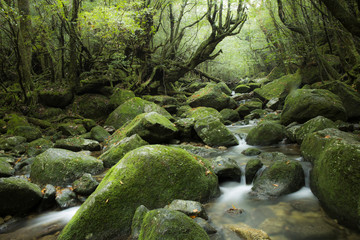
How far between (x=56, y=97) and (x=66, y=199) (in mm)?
9674

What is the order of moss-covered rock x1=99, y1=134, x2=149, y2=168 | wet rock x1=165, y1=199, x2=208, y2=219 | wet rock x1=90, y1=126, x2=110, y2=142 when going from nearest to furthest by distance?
wet rock x1=165, y1=199, x2=208, y2=219 → moss-covered rock x1=99, y1=134, x2=149, y2=168 → wet rock x1=90, y1=126, x2=110, y2=142

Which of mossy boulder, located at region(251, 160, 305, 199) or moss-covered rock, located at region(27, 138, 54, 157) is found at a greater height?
moss-covered rock, located at region(27, 138, 54, 157)

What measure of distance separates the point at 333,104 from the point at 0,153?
11.5m

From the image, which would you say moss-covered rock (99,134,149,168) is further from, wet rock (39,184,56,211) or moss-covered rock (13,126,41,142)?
moss-covered rock (13,126,41,142)

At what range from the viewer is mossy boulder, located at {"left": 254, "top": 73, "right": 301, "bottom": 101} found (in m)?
14.6

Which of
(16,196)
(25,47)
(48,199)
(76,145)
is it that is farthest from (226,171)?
(25,47)

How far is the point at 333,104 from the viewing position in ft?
24.2

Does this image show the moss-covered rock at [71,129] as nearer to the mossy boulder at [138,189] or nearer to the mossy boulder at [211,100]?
the mossy boulder at [211,100]

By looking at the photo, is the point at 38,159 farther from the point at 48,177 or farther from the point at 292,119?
the point at 292,119

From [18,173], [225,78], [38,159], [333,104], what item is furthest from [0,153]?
[225,78]

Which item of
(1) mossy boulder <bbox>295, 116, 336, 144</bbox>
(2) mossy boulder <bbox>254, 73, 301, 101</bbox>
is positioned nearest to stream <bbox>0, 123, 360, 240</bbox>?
(1) mossy boulder <bbox>295, 116, 336, 144</bbox>

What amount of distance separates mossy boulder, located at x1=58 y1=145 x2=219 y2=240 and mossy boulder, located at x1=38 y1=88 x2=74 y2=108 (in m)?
10.6

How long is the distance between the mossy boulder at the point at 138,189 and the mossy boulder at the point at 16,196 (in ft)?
4.83

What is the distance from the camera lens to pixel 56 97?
1227 centimetres
